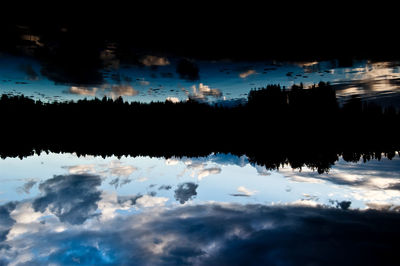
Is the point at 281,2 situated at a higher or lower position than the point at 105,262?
higher

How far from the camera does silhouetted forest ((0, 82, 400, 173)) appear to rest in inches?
1501

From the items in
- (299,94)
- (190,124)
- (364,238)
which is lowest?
(364,238)

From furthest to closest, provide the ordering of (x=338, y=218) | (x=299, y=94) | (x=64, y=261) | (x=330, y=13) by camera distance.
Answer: (x=299, y=94) < (x=330, y=13) < (x=338, y=218) < (x=64, y=261)

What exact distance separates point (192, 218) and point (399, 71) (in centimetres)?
2146

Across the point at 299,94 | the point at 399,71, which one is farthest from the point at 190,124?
the point at 399,71

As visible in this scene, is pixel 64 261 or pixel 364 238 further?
pixel 364 238

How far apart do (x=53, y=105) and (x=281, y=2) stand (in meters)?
109

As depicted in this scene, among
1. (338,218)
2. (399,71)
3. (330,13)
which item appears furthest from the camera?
(399,71)

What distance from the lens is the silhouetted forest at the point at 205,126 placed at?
1501 inches

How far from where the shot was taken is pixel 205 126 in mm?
81500

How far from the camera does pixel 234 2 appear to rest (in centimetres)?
925

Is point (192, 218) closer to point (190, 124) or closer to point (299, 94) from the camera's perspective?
point (299, 94)

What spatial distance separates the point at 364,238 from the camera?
7.45 meters

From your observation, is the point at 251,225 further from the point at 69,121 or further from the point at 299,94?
the point at 69,121
